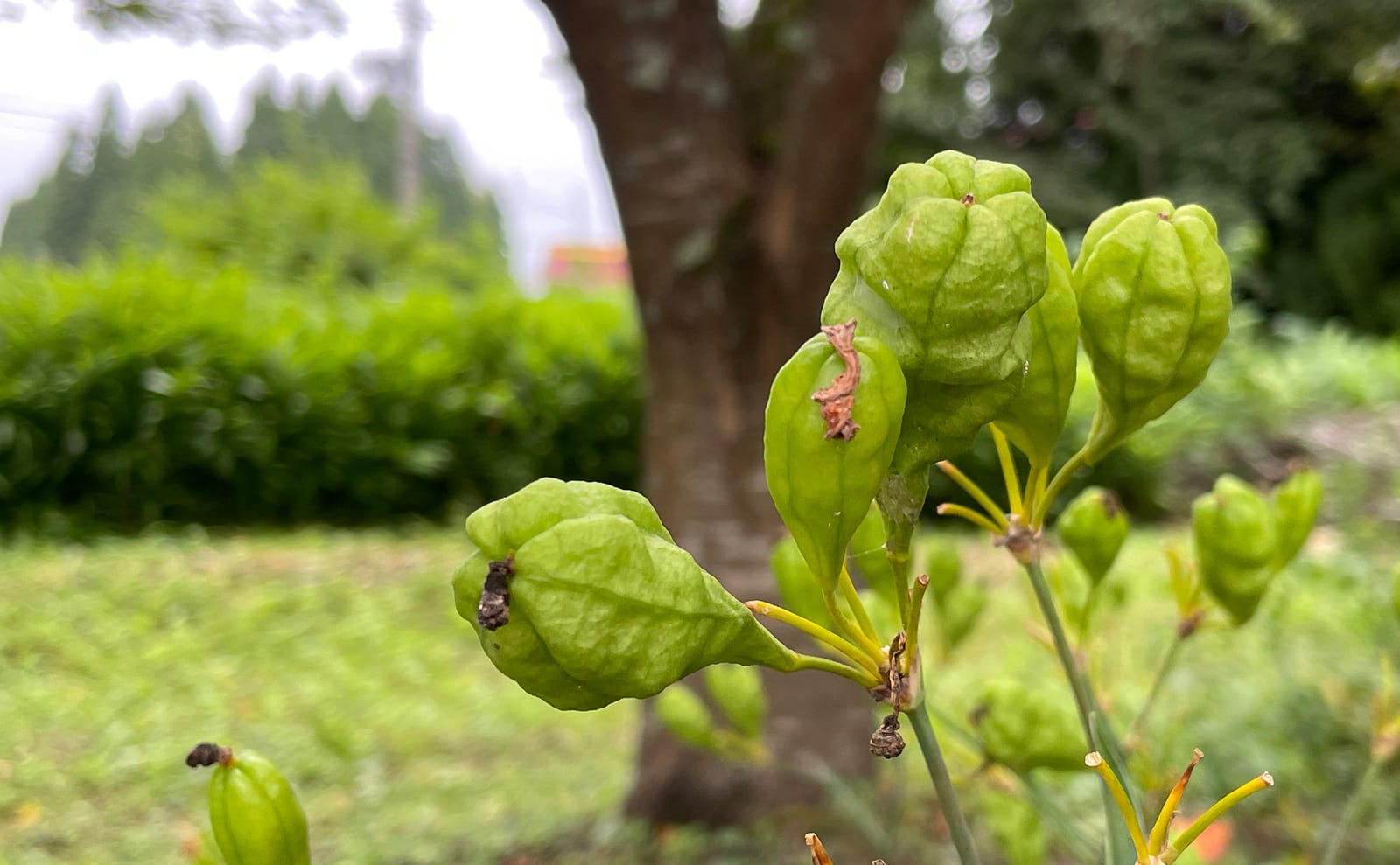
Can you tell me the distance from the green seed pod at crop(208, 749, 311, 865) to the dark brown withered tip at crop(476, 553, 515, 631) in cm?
17

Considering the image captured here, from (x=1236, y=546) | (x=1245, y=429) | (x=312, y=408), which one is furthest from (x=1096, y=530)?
(x=1245, y=429)

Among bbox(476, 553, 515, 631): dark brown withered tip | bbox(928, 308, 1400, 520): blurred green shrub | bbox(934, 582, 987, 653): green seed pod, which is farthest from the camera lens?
bbox(928, 308, 1400, 520): blurred green shrub

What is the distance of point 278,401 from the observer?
11.9ft

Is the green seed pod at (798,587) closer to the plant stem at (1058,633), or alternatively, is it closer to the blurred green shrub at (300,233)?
the plant stem at (1058,633)

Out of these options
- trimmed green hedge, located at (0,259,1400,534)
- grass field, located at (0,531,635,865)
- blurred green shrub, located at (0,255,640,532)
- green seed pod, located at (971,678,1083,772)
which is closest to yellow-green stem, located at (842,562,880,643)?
green seed pod, located at (971,678,1083,772)

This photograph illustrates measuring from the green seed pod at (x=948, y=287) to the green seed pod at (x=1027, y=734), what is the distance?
0.26 m

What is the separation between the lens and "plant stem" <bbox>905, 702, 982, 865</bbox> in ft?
1.13

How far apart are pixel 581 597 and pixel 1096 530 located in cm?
41

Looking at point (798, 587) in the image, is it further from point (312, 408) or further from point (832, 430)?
point (312, 408)

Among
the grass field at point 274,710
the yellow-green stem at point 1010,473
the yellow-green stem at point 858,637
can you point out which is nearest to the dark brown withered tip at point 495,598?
the yellow-green stem at point 858,637

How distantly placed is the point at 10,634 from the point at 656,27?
201cm

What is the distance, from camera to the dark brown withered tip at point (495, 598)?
10.9 inches

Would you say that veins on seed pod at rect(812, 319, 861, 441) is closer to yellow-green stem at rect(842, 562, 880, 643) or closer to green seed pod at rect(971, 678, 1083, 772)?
yellow-green stem at rect(842, 562, 880, 643)

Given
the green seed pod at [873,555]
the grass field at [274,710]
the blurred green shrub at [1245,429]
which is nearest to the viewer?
the green seed pod at [873,555]
